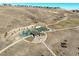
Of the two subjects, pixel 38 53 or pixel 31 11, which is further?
pixel 31 11

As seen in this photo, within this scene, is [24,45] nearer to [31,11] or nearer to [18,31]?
[18,31]

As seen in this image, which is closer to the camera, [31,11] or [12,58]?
[12,58]

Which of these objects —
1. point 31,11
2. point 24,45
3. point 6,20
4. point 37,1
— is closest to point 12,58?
point 24,45

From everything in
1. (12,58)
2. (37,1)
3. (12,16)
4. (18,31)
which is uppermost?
(37,1)

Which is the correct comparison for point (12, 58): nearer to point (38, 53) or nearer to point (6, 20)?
point (38, 53)

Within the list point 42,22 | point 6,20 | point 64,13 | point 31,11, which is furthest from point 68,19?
point 6,20

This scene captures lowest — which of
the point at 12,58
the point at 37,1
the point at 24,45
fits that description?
the point at 12,58

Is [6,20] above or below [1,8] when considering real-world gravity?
below

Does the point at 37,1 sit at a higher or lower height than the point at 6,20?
higher

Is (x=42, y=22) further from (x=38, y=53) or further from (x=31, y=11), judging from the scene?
(x=38, y=53)
